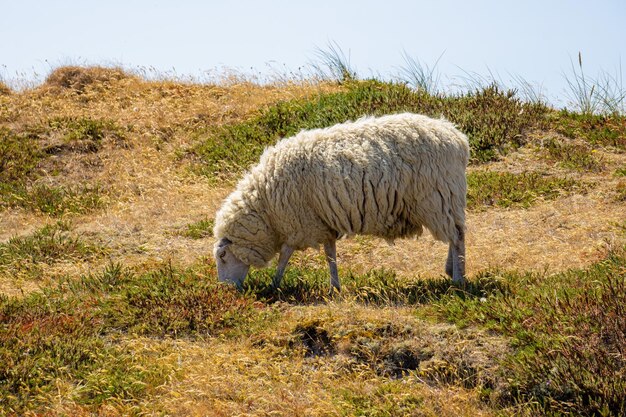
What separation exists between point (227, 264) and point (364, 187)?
1.98 meters

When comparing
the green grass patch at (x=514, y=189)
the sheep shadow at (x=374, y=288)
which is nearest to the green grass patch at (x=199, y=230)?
the sheep shadow at (x=374, y=288)

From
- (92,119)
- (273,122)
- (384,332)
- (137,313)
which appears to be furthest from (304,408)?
(92,119)

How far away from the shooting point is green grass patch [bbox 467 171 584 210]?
13.2m

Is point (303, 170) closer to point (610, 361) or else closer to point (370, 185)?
point (370, 185)

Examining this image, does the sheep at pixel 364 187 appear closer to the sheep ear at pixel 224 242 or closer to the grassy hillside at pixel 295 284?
the sheep ear at pixel 224 242

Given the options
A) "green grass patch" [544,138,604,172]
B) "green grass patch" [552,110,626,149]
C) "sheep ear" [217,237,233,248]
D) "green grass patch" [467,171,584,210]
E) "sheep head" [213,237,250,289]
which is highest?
"green grass patch" [552,110,626,149]

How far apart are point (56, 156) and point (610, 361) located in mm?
12958

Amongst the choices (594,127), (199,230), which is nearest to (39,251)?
(199,230)

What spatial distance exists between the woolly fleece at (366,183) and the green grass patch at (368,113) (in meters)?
5.66

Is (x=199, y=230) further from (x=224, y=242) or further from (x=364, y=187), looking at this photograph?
(x=364, y=187)

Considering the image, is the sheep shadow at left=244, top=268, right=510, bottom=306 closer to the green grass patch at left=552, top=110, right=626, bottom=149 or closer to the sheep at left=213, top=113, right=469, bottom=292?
the sheep at left=213, top=113, right=469, bottom=292

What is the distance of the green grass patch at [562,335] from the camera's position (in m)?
6.18

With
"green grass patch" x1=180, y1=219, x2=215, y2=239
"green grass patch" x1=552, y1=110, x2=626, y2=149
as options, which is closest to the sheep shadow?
"green grass patch" x1=180, y1=219, x2=215, y2=239

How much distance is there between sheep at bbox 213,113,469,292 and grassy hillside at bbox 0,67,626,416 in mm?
548
